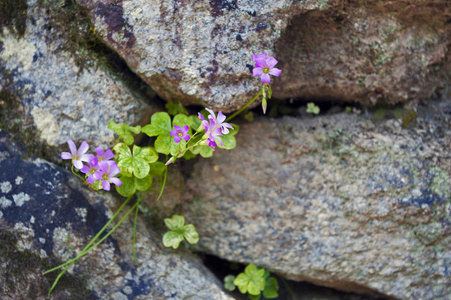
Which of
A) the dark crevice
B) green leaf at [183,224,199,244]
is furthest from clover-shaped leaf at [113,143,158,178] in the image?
the dark crevice

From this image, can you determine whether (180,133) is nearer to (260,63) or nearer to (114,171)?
(114,171)

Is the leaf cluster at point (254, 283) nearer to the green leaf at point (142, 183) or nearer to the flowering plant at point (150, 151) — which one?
the flowering plant at point (150, 151)

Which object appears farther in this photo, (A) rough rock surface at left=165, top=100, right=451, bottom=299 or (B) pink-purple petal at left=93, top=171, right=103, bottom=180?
(A) rough rock surface at left=165, top=100, right=451, bottom=299

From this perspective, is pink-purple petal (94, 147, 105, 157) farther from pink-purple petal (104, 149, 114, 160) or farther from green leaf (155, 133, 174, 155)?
green leaf (155, 133, 174, 155)

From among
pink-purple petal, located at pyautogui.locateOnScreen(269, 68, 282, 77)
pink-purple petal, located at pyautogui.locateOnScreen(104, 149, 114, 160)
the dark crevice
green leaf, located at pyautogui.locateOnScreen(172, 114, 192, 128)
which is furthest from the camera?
the dark crevice

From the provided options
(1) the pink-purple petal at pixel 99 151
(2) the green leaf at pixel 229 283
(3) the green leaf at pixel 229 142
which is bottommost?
(2) the green leaf at pixel 229 283

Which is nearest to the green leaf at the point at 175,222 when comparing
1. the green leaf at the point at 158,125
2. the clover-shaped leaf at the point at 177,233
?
the clover-shaped leaf at the point at 177,233

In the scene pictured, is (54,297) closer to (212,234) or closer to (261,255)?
(212,234)
